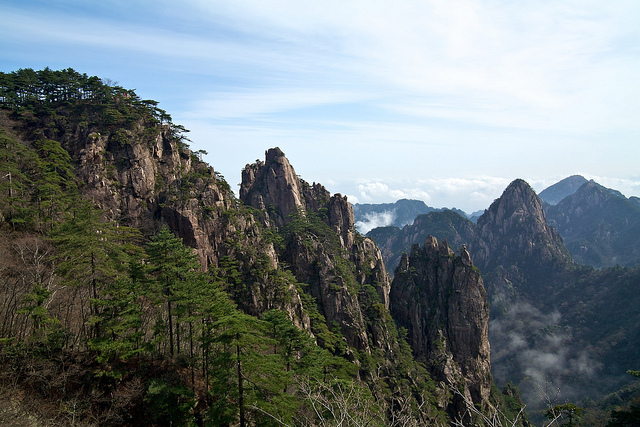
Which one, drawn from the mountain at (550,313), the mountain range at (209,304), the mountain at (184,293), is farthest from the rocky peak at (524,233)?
the mountain at (184,293)

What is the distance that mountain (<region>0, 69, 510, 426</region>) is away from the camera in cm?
2161

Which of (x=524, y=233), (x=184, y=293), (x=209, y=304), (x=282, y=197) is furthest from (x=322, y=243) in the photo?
(x=524, y=233)

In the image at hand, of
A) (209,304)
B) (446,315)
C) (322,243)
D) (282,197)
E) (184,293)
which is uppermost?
(282,197)

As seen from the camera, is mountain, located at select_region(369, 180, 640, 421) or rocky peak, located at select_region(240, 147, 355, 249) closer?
rocky peak, located at select_region(240, 147, 355, 249)

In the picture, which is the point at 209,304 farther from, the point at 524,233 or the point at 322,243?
the point at 524,233

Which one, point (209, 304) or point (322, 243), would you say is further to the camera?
point (322, 243)

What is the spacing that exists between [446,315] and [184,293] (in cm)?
7126

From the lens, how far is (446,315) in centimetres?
8162

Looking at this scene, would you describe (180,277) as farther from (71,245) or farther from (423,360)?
(423,360)

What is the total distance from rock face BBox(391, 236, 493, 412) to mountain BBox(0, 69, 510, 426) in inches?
17.6

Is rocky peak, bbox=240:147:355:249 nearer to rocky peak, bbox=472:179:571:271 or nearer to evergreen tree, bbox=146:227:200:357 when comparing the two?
evergreen tree, bbox=146:227:200:357

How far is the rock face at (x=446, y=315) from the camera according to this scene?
74438mm

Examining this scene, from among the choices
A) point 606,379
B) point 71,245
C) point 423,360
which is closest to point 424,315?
point 423,360

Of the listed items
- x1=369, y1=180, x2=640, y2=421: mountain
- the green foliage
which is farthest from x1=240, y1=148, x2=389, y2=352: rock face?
the green foliage
